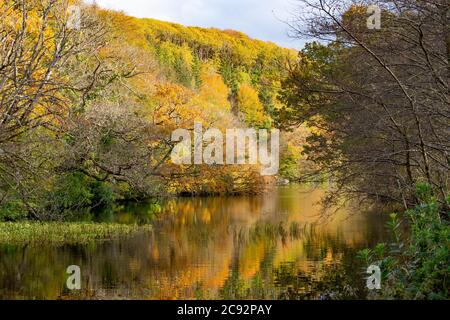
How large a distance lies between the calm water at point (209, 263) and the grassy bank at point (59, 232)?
0.81 m

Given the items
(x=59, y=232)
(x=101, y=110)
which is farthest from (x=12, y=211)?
(x=101, y=110)

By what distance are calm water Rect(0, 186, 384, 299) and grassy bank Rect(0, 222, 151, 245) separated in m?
0.81

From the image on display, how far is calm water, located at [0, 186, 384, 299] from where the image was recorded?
31.3 feet

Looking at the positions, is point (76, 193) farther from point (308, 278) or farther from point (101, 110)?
point (308, 278)

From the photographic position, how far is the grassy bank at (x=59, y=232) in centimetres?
1520

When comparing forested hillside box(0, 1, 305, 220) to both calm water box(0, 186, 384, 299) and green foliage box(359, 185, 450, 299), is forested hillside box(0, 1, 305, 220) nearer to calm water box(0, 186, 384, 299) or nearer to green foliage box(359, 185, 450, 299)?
calm water box(0, 186, 384, 299)

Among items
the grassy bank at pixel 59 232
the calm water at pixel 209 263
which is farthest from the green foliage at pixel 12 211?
the calm water at pixel 209 263

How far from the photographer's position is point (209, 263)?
12.3 meters

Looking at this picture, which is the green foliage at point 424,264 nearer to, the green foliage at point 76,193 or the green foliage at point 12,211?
the green foliage at point 76,193

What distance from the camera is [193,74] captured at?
5781cm

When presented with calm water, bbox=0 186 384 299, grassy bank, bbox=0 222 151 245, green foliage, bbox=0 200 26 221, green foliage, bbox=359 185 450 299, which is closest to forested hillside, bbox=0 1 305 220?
green foliage, bbox=0 200 26 221

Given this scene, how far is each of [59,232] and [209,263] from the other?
19.1ft

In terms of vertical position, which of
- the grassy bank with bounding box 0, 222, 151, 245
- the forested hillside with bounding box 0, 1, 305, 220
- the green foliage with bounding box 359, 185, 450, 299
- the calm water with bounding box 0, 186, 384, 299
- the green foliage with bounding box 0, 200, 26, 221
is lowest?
the calm water with bounding box 0, 186, 384, 299

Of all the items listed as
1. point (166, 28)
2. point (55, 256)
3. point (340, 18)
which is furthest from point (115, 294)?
point (166, 28)
